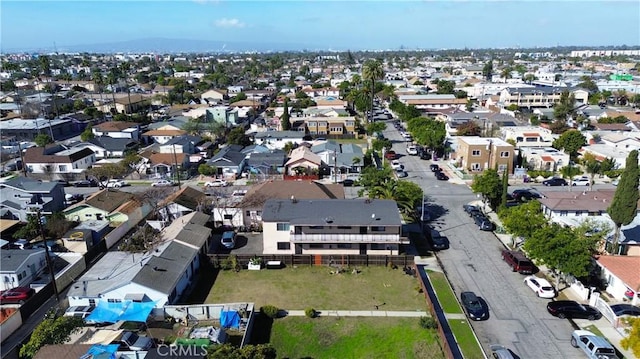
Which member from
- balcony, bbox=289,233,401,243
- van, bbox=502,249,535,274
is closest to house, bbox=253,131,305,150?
balcony, bbox=289,233,401,243

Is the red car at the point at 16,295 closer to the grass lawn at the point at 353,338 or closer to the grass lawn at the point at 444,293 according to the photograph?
the grass lawn at the point at 353,338

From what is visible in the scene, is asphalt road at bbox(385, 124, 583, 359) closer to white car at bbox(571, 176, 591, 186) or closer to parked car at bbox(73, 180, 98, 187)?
white car at bbox(571, 176, 591, 186)

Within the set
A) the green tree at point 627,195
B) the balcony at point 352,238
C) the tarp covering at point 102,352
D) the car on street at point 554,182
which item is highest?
the green tree at point 627,195

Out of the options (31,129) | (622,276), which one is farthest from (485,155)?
(31,129)

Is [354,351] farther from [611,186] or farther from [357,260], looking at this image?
[611,186]

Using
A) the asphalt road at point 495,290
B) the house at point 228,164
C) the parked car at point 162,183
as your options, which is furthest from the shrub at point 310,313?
the house at point 228,164

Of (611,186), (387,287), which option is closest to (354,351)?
(387,287)
